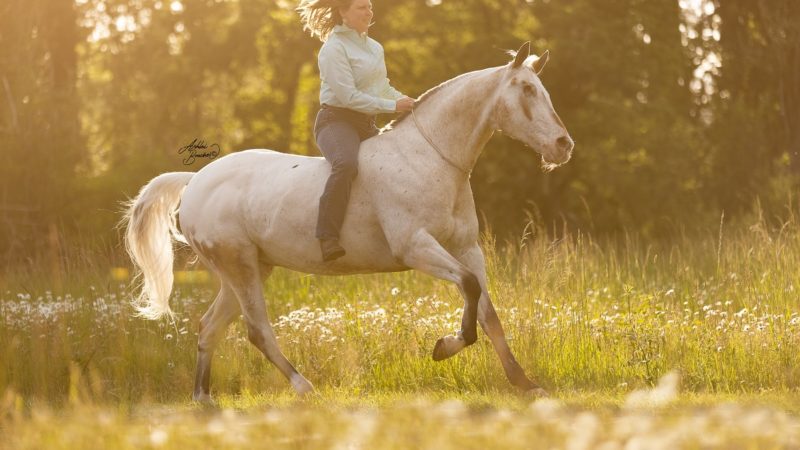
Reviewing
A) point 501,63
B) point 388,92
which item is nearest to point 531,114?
point 388,92

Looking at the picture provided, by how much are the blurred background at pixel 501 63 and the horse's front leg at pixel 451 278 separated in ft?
30.5

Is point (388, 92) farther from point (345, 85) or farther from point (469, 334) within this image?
point (469, 334)

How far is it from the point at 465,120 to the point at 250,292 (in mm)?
2314

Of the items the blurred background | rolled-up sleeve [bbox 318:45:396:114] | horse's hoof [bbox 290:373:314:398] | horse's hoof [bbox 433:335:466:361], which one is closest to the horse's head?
rolled-up sleeve [bbox 318:45:396:114]

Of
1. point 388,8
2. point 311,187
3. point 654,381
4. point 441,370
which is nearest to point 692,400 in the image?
point 654,381

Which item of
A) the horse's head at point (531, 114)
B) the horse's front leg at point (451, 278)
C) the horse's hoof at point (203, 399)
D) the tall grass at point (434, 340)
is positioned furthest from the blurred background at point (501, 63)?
the horse's head at point (531, 114)

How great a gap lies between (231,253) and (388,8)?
20906mm

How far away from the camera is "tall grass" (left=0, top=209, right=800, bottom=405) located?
941 centimetres

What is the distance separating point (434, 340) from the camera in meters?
10.1

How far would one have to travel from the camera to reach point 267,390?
990 centimetres

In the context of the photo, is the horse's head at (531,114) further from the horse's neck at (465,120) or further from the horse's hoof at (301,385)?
the horse's hoof at (301,385)

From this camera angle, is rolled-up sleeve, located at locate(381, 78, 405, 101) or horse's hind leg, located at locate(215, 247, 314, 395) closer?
rolled-up sleeve, located at locate(381, 78, 405, 101)

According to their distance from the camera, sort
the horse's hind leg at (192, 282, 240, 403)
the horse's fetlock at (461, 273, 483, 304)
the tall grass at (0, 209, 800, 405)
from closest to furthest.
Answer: the horse's fetlock at (461, 273, 483, 304), the tall grass at (0, 209, 800, 405), the horse's hind leg at (192, 282, 240, 403)
